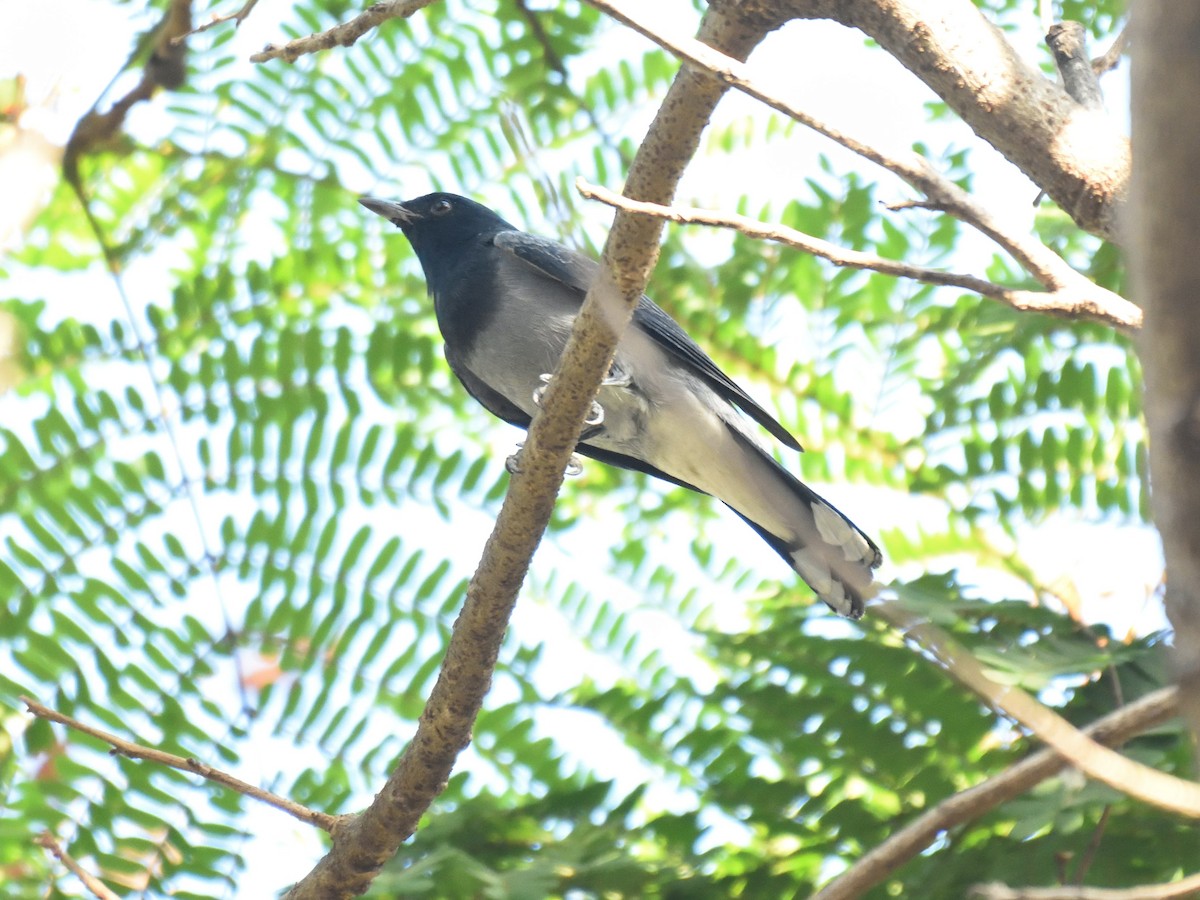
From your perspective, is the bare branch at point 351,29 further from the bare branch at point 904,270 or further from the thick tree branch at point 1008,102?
the thick tree branch at point 1008,102

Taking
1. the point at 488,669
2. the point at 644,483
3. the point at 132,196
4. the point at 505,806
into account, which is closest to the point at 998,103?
the point at 488,669

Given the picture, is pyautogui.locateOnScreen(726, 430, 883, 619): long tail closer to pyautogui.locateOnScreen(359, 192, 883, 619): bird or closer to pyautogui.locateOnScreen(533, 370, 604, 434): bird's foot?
pyautogui.locateOnScreen(359, 192, 883, 619): bird

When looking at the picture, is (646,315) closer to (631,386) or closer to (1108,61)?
(631,386)

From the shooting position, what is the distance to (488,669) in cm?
358

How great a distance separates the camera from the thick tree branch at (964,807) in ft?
9.76

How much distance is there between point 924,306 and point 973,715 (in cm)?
228

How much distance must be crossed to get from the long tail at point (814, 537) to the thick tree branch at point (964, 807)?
3.83 ft

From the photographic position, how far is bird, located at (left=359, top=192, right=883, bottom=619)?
201 inches

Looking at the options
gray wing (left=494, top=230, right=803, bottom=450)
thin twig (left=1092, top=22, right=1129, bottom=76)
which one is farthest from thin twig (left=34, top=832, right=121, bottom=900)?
thin twig (left=1092, top=22, right=1129, bottom=76)

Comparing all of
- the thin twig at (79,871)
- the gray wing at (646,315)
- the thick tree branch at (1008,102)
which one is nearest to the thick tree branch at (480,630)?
the thin twig at (79,871)

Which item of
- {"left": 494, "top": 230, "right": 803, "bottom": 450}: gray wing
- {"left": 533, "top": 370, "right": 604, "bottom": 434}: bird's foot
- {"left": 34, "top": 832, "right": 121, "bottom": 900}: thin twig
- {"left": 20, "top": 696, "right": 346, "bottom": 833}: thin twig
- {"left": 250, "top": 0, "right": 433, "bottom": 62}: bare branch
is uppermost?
{"left": 494, "top": 230, "right": 803, "bottom": 450}: gray wing

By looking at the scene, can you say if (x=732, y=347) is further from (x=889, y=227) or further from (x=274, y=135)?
(x=274, y=135)

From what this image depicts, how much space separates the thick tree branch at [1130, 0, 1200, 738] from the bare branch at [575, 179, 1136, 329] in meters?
1.35

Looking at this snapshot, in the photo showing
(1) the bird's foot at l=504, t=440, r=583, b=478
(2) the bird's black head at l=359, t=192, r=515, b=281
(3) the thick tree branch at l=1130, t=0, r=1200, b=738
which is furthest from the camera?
(2) the bird's black head at l=359, t=192, r=515, b=281
